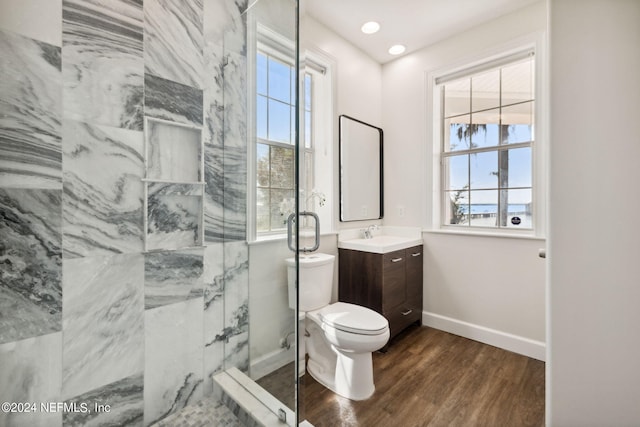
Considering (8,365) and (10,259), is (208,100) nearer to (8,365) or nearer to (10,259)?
(10,259)

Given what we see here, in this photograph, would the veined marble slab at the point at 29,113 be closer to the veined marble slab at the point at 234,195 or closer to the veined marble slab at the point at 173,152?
the veined marble slab at the point at 173,152

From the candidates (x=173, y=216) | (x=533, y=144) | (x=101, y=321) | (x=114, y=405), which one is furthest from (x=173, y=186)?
(x=533, y=144)

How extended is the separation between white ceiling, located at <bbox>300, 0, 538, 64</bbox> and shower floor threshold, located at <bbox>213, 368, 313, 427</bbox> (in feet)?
8.17

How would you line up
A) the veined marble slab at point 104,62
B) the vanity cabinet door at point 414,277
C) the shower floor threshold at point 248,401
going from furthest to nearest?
the vanity cabinet door at point 414,277
the shower floor threshold at point 248,401
the veined marble slab at point 104,62

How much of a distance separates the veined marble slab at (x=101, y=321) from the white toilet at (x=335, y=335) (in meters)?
0.72

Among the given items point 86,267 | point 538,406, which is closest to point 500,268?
point 538,406

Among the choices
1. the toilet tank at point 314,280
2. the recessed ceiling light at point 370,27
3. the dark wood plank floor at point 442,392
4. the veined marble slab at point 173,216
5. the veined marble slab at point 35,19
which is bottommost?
the dark wood plank floor at point 442,392

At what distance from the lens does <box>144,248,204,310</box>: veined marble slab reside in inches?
53.3

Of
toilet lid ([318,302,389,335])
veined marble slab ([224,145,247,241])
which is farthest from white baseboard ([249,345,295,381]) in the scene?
veined marble slab ([224,145,247,241])

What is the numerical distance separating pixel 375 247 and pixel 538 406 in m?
1.30

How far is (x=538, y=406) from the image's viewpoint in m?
1.60

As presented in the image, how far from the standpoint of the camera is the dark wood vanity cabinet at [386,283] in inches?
87.0

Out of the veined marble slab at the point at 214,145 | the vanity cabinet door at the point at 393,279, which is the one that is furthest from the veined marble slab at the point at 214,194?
the vanity cabinet door at the point at 393,279

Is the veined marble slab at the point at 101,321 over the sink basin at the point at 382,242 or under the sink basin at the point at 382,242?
under
